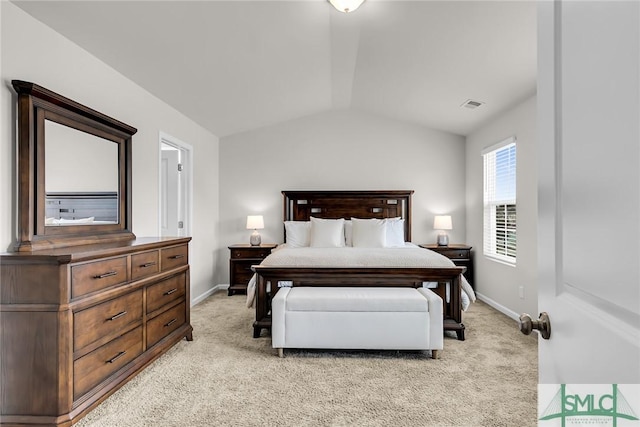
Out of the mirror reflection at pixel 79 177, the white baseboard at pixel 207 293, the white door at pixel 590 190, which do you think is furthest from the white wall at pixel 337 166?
the white door at pixel 590 190

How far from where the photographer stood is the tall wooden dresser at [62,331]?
186 cm

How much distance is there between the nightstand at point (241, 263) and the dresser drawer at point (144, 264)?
95.5 inches

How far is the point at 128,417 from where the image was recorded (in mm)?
2074

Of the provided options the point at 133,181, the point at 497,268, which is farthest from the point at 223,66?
the point at 497,268

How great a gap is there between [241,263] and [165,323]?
7.68ft

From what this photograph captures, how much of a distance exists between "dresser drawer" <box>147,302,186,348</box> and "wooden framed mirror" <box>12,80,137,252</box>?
70cm

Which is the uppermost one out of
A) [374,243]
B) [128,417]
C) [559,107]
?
[559,107]

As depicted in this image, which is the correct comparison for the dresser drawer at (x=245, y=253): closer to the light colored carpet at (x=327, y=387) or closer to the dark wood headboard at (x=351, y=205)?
the dark wood headboard at (x=351, y=205)

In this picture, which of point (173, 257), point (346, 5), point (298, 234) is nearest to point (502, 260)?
point (298, 234)

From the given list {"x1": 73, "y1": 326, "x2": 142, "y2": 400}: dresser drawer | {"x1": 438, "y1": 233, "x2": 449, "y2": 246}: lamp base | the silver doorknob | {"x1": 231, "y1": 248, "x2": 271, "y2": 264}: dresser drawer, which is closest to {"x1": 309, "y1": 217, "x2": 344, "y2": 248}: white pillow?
{"x1": 231, "y1": 248, "x2": 271, "y2": 264}: dresser drawer

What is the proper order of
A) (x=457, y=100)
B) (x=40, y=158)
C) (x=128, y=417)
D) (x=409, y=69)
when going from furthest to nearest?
(x=457, y=100) < (x=409, y=69) < (x=40, y=158) < (x=128, y=417)

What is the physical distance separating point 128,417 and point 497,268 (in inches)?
162

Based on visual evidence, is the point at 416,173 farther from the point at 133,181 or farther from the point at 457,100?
the point at 133,181

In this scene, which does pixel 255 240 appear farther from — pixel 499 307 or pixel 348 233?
pixel 499 307
